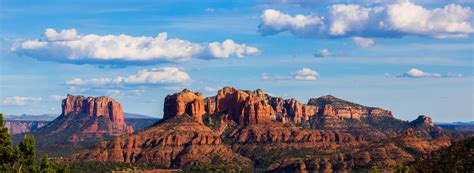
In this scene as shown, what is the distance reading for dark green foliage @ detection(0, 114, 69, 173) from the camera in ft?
356

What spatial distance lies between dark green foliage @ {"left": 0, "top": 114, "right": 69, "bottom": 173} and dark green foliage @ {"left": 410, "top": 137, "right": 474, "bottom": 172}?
80320mm

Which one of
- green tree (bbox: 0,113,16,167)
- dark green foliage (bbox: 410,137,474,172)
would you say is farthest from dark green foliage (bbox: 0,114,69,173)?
dark green foliage (bbox: 410,137,474,172)

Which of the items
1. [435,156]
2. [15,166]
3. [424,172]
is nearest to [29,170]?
[15,166]

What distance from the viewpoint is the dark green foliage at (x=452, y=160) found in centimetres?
15838

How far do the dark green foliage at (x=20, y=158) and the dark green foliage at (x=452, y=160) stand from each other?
8032 cm

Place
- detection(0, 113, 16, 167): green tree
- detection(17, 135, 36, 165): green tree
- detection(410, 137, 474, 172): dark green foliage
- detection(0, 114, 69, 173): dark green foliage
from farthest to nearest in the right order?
detection(410, 137, 474, 172): dark green foliage
detection(17, 135, 36, 165): green tree
detection(0, 113, 16, 167): green tree
detection(0, 114, 69, 173): dark green foliage

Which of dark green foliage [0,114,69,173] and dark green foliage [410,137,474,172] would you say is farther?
dark green foliage [410,137,474,172]

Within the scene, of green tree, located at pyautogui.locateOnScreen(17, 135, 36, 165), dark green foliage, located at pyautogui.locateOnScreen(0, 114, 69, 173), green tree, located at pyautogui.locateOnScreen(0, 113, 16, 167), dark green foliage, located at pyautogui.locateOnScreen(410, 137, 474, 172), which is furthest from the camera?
dark green foliage, located at pyautogui.locateOnScreen(410, 137, 474, 172)

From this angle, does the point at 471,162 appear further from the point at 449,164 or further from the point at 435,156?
the point at 435,156

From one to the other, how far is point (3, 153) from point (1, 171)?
345 cm

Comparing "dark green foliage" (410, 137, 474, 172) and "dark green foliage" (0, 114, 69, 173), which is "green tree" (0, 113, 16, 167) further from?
"dark green foliage" (410, 137, 474, 172)

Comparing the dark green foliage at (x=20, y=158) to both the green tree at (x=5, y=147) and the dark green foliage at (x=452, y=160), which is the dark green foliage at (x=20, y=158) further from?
the dark green foliage at (x=452, y=160)

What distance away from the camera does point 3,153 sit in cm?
10900

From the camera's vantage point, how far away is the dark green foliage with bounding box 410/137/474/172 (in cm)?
15838
